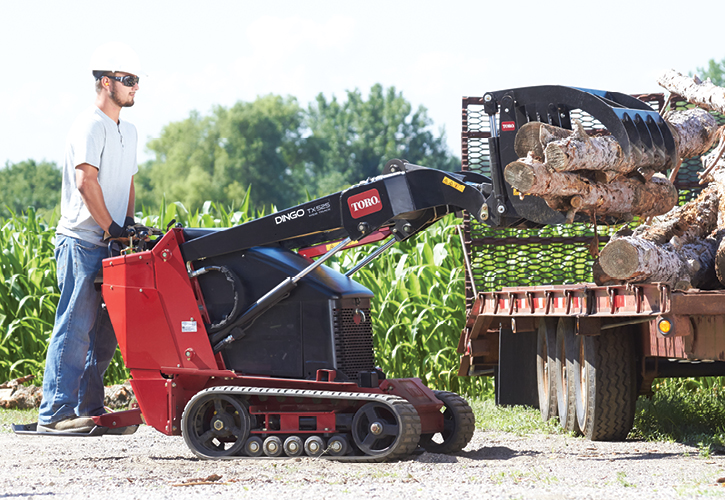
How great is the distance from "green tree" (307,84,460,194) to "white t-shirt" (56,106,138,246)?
7599 centimetres

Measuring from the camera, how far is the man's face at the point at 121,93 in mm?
6070

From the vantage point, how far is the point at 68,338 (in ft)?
19.3

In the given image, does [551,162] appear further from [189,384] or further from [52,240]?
[52,240]

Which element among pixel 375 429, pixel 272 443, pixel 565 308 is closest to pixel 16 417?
pixel 272 443

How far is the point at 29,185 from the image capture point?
294ft

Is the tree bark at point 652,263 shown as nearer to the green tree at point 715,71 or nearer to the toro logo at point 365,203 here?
the toro logo at point 365,203

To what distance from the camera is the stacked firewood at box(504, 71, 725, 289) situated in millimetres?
5250

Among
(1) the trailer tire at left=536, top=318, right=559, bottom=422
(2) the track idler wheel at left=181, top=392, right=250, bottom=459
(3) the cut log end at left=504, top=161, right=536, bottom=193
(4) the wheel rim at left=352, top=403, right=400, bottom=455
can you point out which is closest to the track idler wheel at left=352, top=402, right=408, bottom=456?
(4) the wheel rim at left=352, top=403, right=400, bottom=455

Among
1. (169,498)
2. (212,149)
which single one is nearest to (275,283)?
(169,498)

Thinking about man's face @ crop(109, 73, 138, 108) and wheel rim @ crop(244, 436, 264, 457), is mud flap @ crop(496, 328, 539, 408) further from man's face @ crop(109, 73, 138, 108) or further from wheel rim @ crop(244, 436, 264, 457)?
man's face @ crop(109, 73, 138, 108)

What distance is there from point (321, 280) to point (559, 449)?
2.07m

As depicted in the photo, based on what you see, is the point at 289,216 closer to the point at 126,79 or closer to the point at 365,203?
the point at 365,203

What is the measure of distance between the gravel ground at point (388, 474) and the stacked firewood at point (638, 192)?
1234 millimetres

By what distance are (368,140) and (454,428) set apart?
81.3m
